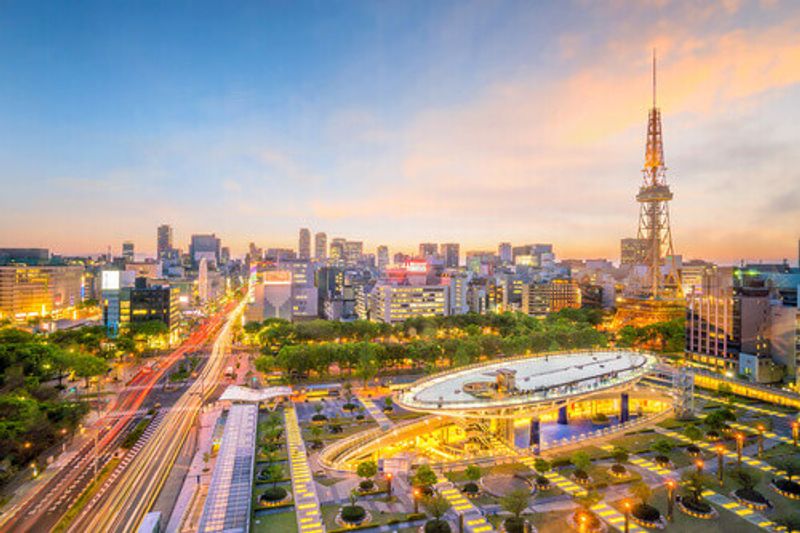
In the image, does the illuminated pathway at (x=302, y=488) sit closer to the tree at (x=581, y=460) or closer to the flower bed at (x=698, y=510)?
the tree at (x=581, y=460)

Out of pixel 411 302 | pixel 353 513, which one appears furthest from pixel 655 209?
pixel 353 513

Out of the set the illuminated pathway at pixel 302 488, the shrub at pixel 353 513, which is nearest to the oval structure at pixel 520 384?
the illuminated pathway at pixel 302 488

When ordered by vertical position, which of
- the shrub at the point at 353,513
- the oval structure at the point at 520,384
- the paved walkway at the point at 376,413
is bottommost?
the paved walkway at the point at 376,413

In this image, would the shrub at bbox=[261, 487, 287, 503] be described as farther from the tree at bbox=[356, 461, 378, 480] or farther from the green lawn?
the tree at bbox=[356, 461, 378, 480]

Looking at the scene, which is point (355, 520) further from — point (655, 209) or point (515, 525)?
point (655, 209)

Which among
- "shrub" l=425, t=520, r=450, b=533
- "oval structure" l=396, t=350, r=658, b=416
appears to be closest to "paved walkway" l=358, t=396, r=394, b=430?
"oval structure" l=396, t=350, r=658, b=416
